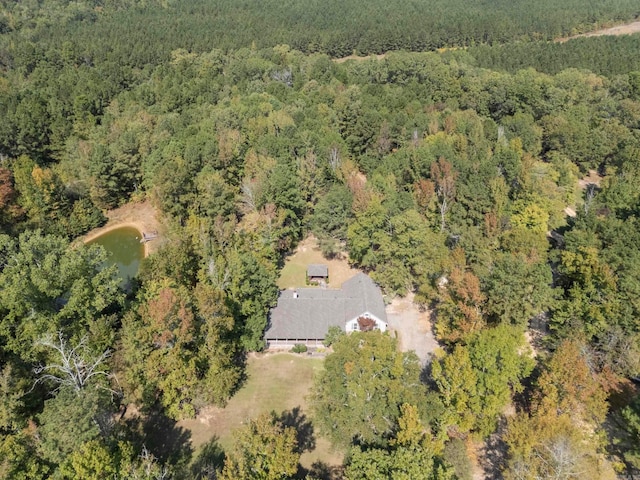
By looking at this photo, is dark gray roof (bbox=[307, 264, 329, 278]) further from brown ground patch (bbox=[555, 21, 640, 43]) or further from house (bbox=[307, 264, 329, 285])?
brown ground patch (bbox=[555, 21, 640, 43])

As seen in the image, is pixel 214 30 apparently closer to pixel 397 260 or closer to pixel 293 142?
pixel 293 142

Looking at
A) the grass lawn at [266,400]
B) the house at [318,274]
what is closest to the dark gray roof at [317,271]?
the house at [318,274]

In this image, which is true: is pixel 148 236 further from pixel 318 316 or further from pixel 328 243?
pixel 318 316

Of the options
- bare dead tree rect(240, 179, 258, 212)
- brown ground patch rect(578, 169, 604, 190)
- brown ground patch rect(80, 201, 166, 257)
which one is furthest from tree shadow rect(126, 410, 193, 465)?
brown ground patch rect(578, 169, 604, 190)

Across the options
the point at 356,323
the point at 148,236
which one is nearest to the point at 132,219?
the point at 148,236

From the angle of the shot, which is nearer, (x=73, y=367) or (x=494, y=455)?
(x=73, y=367)

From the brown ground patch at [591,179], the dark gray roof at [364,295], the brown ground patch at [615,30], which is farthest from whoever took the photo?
the brown ground patch at [615,30]

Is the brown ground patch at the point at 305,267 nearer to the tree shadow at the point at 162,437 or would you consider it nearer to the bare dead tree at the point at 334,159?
the bare dead tree at the point at 334,159
